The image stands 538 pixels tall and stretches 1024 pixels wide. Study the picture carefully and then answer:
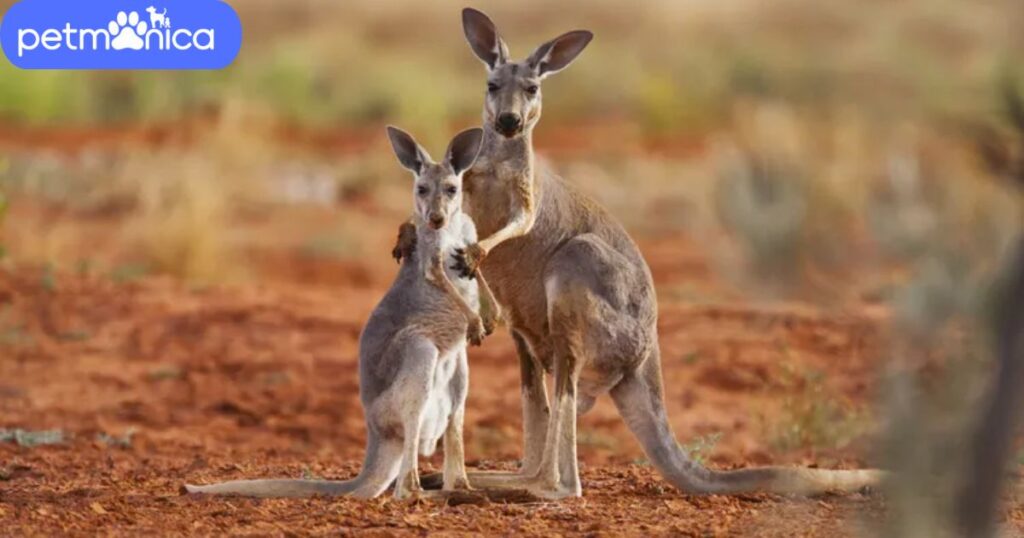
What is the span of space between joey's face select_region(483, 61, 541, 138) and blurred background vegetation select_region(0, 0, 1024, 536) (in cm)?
197

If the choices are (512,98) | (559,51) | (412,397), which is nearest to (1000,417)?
(412,397)

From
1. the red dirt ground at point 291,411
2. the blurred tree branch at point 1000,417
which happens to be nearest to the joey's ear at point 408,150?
the red dirt ground at point 291,411

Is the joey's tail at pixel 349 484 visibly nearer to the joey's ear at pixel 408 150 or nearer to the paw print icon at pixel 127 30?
the joey's ear at pixel 408 150

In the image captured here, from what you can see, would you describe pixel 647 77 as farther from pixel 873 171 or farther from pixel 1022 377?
pixel 1022 377

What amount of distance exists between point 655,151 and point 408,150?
20552 millimetres

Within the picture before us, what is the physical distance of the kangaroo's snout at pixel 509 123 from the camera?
7.55m

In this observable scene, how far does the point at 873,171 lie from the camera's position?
2112 cm

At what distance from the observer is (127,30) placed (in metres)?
16.9

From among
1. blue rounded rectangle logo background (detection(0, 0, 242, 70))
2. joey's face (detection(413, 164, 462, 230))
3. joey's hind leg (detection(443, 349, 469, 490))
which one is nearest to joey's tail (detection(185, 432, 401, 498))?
joey's hind leg (detection(443, 349, 469, 490))

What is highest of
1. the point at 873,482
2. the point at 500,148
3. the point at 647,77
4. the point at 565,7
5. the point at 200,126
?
the point at 565,7

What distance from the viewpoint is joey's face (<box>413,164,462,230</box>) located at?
23.6 feet

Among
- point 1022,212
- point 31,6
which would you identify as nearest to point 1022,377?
point 1022,212

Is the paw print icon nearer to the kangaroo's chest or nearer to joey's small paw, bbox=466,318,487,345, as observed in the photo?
the kangaroo's chest

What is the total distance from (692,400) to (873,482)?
4356mm
